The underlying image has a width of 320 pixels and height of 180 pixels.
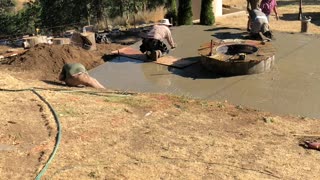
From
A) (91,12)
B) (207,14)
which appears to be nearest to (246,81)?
(207,14)

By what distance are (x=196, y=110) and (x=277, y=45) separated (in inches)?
205

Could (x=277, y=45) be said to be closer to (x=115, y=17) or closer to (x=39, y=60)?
(x=39, y=60)

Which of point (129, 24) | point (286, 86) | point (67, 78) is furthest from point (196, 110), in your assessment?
point (129, 24)

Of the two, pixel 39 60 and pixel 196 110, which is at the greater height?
pixel 39 60

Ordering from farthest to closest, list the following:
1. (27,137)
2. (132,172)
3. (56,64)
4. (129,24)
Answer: (129,24) → (56,64) → (27,137) → (132,172)

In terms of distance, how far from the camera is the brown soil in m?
5.81

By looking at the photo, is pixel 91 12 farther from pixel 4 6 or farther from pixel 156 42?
pixel 4 6

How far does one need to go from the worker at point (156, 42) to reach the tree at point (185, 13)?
4801mm

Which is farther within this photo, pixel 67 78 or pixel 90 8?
pixel 90 8

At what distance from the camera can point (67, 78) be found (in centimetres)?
966

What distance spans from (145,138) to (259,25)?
22.5 feet

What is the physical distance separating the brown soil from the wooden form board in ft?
7.47

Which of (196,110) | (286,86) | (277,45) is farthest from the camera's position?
(277,45)

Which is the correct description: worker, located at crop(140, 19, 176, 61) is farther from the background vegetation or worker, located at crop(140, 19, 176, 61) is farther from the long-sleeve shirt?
the background vegetation
